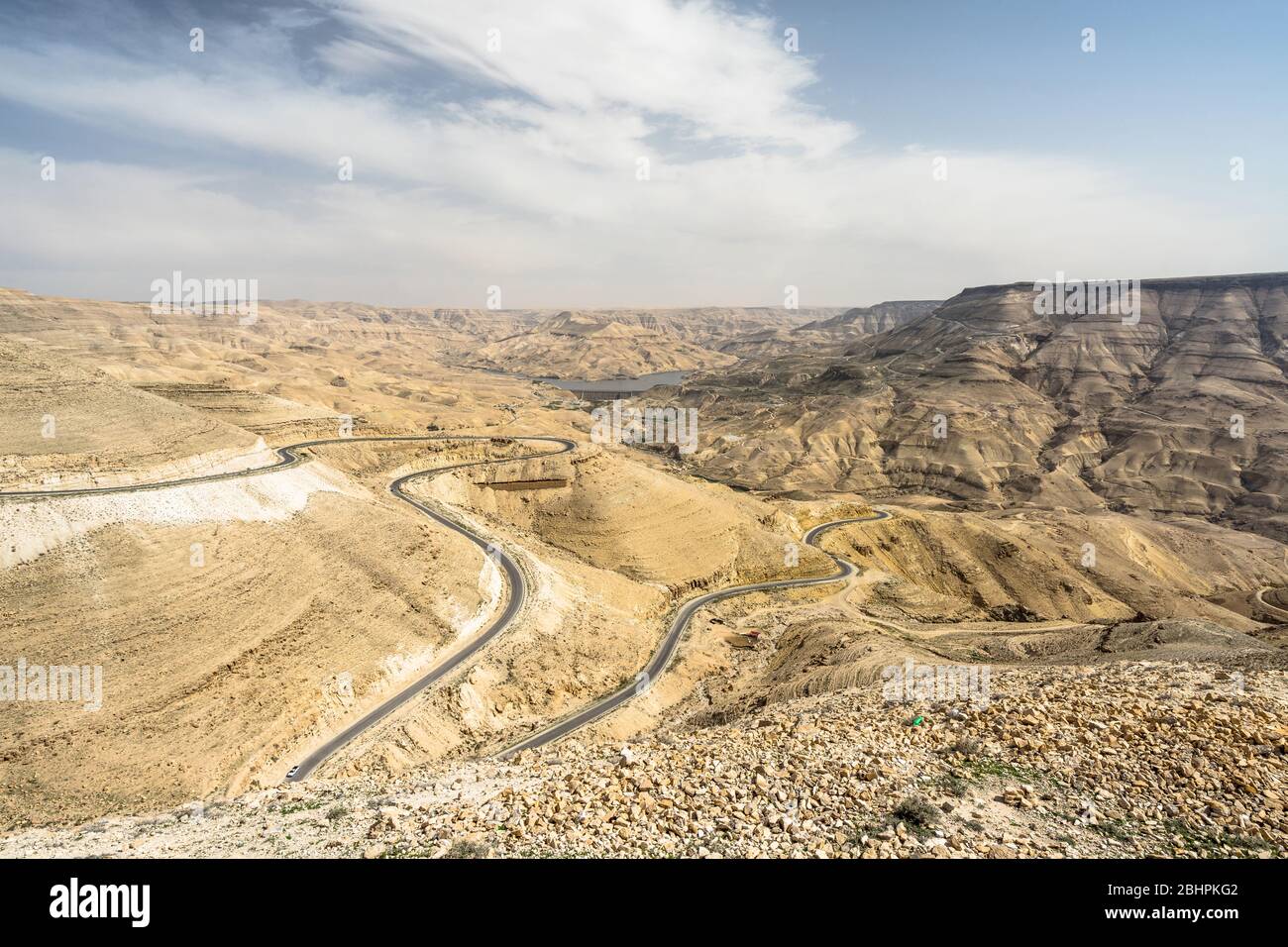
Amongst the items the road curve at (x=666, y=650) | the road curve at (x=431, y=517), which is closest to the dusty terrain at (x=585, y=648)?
the road curve at (x=431, y=517)

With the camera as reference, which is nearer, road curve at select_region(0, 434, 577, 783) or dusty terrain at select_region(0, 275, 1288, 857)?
dusty terrain at select_region(0, 275, 1288, 857)

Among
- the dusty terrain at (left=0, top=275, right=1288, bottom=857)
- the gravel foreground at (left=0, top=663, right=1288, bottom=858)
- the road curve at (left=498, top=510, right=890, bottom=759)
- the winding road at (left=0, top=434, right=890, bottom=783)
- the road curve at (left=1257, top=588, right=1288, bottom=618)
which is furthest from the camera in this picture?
the road curve at (left=1257, top=588, right=1288, bottom=618)

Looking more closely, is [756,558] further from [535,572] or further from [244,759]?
[244,759]

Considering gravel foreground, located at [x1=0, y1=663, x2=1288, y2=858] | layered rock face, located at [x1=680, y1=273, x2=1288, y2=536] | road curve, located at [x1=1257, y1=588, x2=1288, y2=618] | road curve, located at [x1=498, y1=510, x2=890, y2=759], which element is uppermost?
layered rock face, located at [x1=680, y1=273, x2=1288, y2=536]

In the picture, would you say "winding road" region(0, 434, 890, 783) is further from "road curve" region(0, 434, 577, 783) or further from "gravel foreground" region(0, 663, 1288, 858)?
"gravel foreground" region(0, 663, 1288, 858)

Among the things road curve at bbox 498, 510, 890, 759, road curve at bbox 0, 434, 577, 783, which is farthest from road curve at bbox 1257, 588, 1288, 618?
road curve at bbox 0, 434, 577, 783

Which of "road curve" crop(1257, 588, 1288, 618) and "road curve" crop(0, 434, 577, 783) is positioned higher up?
"road curve" crop(0, 434, 577, 783)
